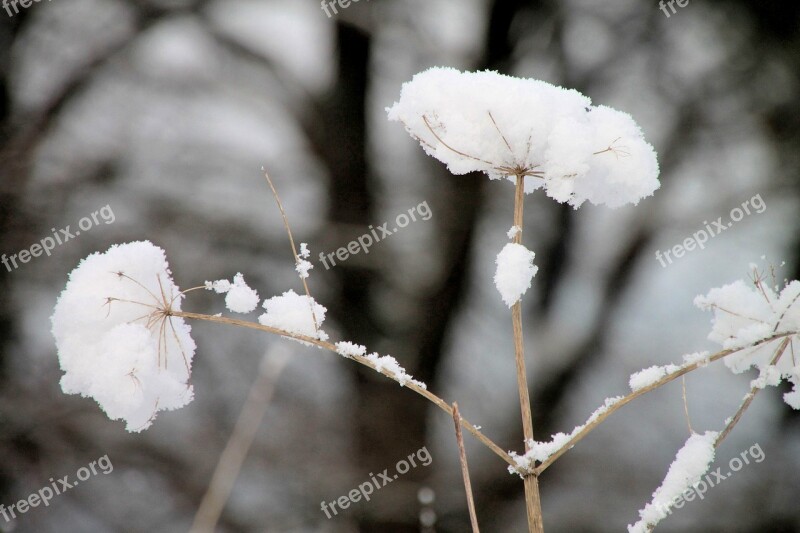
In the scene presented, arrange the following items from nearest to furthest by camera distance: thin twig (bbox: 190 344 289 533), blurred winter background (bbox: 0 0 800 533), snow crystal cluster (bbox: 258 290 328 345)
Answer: thin twig (bbox: 190 344 289 533), snow crystal cluster (bbox: 258 290 328 345), blurred winter background (bbox: 0 0 800 533)

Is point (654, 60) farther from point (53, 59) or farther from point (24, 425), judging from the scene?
point (24, 425)

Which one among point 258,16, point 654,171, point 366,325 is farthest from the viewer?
point 258,16

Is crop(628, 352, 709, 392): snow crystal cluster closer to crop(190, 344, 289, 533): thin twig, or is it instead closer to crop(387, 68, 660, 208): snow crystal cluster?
crop(387, 68, 660, 208): snow crystal cluster

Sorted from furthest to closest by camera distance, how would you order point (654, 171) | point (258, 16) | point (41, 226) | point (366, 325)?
point (258, 16)
point (41, 226)
point (366, 325)
point (654, 171)

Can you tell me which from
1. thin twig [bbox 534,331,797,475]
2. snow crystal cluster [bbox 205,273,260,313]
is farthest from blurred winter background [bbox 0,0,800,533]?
thin twig [bbox 534,331,797,475]

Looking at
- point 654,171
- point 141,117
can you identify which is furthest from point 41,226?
point 654,171

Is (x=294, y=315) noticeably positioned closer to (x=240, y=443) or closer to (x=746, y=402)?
(x=240, y=443)
